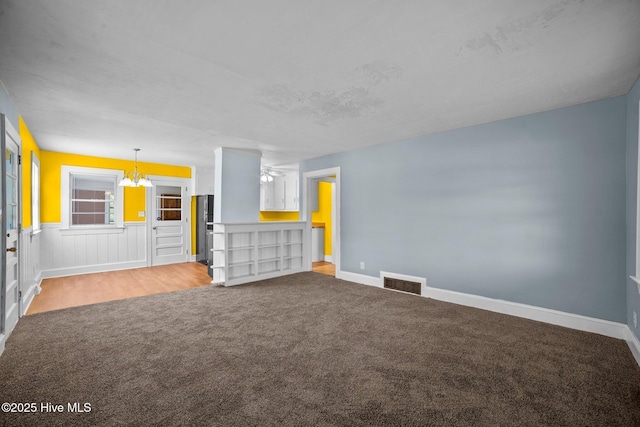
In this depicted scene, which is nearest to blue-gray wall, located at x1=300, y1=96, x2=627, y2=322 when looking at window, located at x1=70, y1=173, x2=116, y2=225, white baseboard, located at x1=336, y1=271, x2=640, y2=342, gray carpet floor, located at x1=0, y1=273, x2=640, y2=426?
white baseboard, located at x1=336, y1=271, x2=640, y2=342

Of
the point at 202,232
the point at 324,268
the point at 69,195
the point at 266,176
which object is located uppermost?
the point at 266,176

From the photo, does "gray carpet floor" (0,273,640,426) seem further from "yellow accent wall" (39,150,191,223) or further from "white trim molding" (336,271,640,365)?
"yellow accent wall" (39,150,191,223)

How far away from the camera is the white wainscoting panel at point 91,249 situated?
5691 millimetres

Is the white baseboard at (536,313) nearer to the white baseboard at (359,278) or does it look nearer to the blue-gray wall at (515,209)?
the blue-gray wall at (515,209)

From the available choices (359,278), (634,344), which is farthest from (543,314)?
(359,278)

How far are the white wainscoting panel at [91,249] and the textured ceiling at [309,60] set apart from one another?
2.86 meters

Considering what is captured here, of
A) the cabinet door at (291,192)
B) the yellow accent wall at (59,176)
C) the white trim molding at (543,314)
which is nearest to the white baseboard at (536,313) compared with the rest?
the white trim molding at (543,314)

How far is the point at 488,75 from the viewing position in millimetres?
2504

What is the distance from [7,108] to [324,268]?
18.2 ft

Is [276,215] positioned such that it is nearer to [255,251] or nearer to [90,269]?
[255,251]

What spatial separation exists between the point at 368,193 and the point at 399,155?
83 centimetres

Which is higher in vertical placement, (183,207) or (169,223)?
(183,207)

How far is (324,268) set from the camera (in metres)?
6.84

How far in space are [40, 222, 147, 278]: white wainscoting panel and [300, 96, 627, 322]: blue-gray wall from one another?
5288 mm
